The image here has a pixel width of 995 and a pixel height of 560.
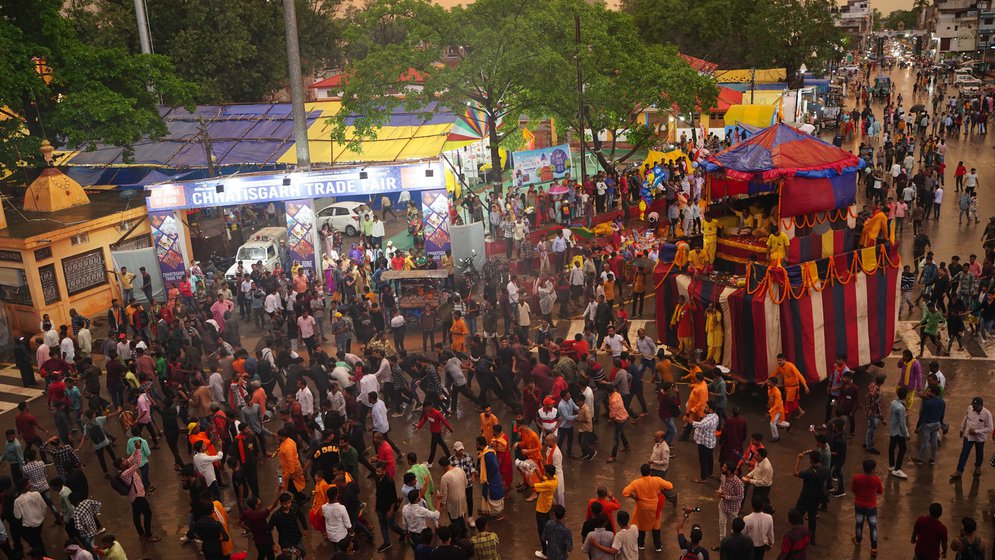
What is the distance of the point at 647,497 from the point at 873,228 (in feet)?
26.8

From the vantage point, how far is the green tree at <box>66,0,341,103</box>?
44.6 meters

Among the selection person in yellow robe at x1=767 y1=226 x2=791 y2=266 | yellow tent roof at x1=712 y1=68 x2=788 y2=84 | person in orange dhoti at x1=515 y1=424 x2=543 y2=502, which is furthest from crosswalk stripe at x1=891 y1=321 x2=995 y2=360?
yellow tent roof at x1=712 y1=68 x2=788 y2=84

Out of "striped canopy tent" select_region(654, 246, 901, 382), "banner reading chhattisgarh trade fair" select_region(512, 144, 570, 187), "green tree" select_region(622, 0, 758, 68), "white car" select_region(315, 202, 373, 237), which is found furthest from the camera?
"green tree" select_region(622, 0, 758, 68)

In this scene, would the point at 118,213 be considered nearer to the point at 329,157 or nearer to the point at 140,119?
the point at 140,119

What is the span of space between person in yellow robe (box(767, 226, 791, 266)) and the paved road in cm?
270

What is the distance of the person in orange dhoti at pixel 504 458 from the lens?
12256 millimetres

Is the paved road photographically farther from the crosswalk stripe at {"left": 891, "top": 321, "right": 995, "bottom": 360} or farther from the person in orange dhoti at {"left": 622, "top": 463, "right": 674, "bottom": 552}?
the person in orange dhoti at {"left": 622, "top": 463, "right": 674, "bottom": 552}

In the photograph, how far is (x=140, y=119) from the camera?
27.7 metres

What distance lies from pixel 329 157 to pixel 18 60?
12.3m

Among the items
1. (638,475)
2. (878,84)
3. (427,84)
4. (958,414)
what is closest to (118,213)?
(427,84)

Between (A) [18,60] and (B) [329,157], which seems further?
(B) [329,157]

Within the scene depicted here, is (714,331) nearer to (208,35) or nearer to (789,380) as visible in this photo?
(789,380)

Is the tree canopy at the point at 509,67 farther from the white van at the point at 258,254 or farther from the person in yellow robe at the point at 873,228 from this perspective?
the person in yellow robe at the point at 873,228

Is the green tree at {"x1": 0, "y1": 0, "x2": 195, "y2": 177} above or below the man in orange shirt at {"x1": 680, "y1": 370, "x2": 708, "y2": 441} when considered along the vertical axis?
above
